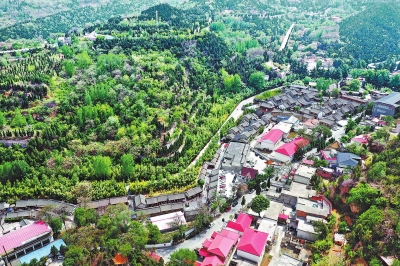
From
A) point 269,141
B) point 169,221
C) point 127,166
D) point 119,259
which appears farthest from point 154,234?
point 269,141

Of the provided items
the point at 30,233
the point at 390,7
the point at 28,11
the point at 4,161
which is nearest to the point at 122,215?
the point at 30,233

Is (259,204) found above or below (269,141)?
above

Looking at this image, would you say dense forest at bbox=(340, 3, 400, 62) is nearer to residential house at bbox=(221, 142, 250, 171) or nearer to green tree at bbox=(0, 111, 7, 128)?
residential house at bbox=(221, 142, 250, 171)

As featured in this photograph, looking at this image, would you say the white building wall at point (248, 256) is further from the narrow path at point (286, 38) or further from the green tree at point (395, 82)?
the narrow path at point (286, 38)

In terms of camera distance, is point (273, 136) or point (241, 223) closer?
point (241, 223)

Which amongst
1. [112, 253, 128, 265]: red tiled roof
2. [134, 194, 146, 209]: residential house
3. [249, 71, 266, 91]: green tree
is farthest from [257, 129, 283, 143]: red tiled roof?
[112, 253, 128, 265]: red tiled roof

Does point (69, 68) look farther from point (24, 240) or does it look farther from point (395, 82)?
point (395, 82)

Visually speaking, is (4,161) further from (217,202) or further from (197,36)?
(197,36)
